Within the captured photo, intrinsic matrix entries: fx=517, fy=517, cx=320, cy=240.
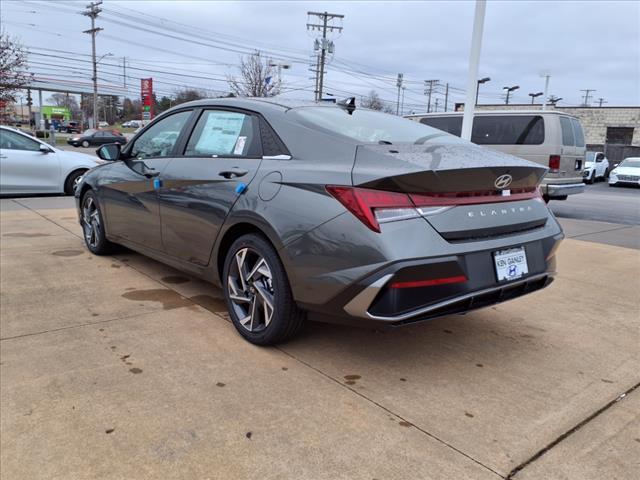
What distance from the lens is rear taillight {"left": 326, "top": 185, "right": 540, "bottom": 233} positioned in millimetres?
A: 2557

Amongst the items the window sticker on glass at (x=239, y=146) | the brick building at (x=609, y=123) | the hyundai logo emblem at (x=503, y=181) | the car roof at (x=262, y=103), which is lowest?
the hyundai logo emblem at (x=503, y=181)

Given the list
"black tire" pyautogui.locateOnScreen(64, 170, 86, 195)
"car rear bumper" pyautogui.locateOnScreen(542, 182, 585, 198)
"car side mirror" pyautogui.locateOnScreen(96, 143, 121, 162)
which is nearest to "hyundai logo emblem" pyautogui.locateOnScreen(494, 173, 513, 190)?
"car side mirror" pyautogui.locateOnScreen(96, 143, 121, 162)

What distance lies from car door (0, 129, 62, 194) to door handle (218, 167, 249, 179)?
8092mm

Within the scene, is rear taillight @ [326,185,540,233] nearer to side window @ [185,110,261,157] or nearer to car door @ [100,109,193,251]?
side window @ [185,110,261,157]

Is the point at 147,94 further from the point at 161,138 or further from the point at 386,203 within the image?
the point at 386,203

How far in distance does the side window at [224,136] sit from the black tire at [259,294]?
633 mm

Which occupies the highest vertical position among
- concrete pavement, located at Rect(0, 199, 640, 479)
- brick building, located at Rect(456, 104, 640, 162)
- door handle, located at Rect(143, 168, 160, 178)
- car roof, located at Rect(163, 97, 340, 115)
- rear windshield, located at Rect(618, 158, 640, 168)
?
brick building, located at Rect(456, 104, 640, 162)

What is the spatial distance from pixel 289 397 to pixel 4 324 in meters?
2.17

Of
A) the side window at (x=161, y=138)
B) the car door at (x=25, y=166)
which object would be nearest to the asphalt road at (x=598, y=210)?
the side window at (x=161, y=138)

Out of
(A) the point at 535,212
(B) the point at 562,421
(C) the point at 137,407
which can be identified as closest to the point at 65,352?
(C) the point at 137,407

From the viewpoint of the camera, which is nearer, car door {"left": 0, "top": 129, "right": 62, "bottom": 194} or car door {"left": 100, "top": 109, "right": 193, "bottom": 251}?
car door {"left": 100, "top": 109, "right": 193, "bottom": 251}

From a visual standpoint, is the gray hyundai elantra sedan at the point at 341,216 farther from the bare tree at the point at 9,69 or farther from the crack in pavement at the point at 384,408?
the bare tree at the point at 9,69

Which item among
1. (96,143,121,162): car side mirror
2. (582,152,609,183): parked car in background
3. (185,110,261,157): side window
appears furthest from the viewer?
(582,152,609,183): parked car in background

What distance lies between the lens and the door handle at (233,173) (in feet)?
10.8
